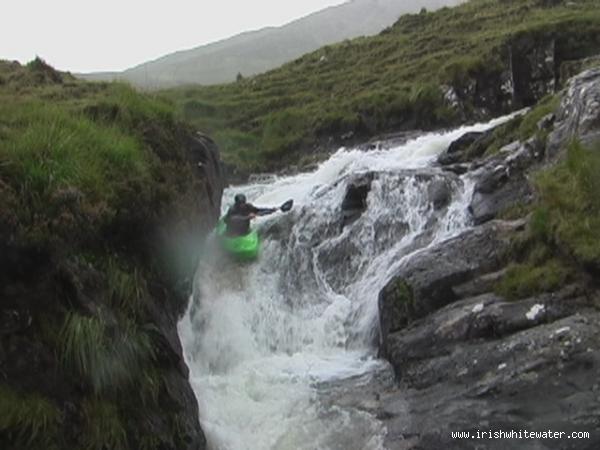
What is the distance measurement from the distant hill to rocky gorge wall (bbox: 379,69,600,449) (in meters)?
90.2

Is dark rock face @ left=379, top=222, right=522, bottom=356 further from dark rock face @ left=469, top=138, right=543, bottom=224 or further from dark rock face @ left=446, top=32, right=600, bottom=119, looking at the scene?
dark rock face @ left=446, top=32, right=600, bottom=119

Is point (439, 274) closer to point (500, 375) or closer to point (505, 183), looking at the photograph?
point (500, 375)

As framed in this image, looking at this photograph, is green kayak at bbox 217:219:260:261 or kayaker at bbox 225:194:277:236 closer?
green kayak at bbox 217:219:260:261

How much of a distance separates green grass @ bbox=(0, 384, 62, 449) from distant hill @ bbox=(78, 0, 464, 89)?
96115mm

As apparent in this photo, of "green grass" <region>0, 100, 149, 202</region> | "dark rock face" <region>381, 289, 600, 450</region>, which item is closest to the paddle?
"dark rock face" <region>381, 289, 600, 450</region>

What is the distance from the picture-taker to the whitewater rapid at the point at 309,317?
29.4 feet

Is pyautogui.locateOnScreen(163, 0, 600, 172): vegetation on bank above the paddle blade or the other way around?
above

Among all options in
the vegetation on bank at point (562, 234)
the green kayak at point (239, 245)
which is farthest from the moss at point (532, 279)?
the green kayak at point (239, 245)

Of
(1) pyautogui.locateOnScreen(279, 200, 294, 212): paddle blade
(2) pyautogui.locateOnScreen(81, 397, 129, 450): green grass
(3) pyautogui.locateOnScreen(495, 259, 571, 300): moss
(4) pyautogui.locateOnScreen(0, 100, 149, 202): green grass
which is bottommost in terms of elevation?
(3) pyautogui.locateOnScreen(495, 259, 571, 300): moss

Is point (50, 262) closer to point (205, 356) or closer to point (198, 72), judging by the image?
point (205, 356)

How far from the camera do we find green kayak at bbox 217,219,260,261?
1413cm

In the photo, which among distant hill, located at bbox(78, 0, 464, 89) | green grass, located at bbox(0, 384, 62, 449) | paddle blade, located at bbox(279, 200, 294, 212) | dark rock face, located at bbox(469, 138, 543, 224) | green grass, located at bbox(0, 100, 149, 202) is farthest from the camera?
distant hill, located at bbox(78, 0, 464, 89)

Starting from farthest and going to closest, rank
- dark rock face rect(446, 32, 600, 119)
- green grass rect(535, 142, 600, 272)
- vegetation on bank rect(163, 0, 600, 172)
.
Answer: vegetation on bank rect(163, 0, 600, 172), dark rock face rect(446, 32, 600, 119), green grass rect(535, 142, 600, 272)

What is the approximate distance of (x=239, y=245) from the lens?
1440cm
